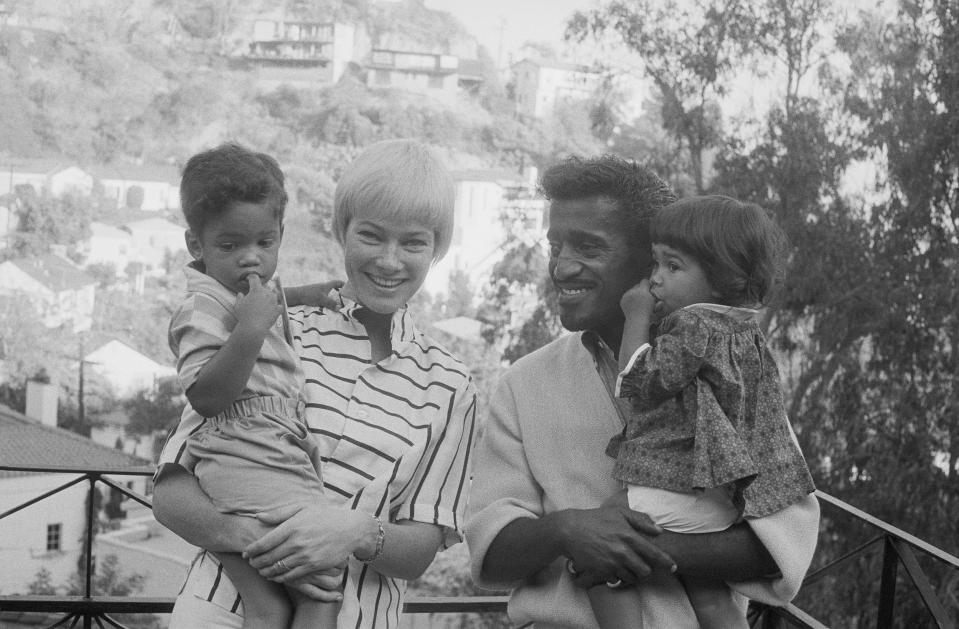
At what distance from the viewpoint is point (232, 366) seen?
1201mm

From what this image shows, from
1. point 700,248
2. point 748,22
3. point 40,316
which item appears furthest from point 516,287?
point 700,248

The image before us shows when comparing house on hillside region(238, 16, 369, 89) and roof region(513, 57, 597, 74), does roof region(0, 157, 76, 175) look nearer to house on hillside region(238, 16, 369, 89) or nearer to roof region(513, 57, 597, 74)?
house on hillside region(238, 16, 369, 89)

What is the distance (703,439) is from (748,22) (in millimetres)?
11704

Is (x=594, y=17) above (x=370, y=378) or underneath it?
above

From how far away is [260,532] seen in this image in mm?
1212

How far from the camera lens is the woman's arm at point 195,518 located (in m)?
1.21

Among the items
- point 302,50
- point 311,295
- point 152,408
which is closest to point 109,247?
point 152,408

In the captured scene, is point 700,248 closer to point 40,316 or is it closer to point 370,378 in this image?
point 370,378

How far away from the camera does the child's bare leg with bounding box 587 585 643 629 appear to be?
1342mm

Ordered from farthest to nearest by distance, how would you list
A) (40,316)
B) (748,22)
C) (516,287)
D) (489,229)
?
(40,316)
(489,229)
(516,287)
(748,22)

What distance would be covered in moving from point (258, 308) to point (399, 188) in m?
0.25

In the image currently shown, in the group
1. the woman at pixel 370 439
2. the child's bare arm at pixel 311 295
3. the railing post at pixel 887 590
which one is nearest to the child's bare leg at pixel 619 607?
the woman at pixel 370 439

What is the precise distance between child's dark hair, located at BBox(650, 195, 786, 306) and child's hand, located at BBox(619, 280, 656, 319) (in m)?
0.08

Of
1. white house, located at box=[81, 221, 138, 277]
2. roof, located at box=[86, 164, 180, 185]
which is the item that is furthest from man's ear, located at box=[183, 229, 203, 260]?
roof, located at box=[86, 164, 180, 185]
